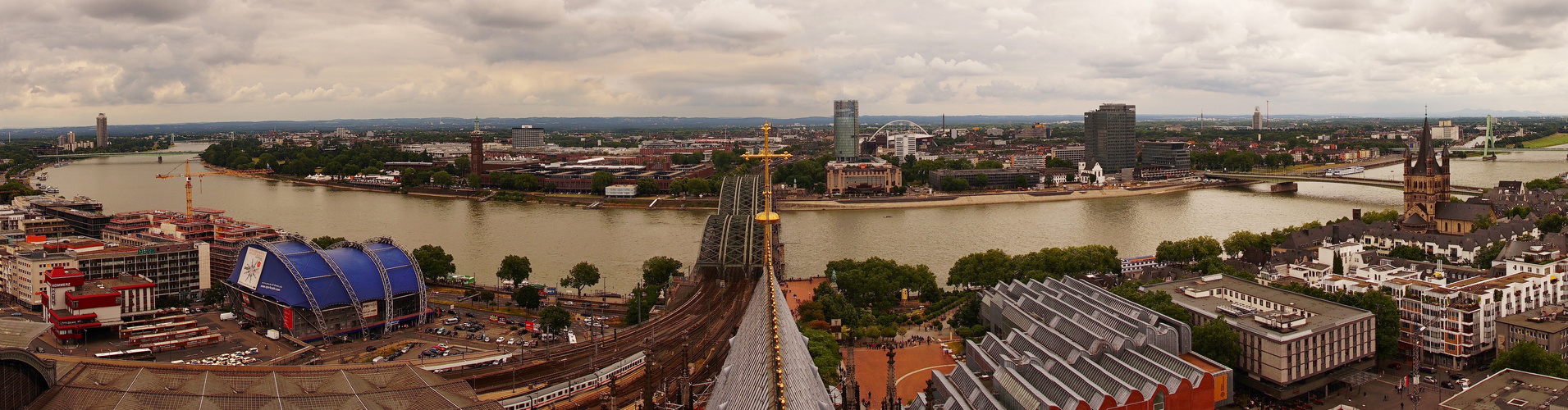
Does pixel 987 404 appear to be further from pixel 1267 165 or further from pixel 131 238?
pixel 1267 165

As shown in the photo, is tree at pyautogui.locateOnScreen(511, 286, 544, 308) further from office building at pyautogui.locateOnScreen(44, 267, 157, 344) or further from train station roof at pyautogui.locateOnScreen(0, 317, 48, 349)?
train station roof at pyautogui.locateOnScreen(0, 317, 48, 349)

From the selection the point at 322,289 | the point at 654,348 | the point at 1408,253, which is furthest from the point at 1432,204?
the point at 322,289

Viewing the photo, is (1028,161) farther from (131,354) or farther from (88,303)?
(131,354)

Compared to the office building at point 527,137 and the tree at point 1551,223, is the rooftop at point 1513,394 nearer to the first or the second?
the tree at point 1551,223

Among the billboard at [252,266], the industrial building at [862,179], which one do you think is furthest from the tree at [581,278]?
the industrial building at [862,179]

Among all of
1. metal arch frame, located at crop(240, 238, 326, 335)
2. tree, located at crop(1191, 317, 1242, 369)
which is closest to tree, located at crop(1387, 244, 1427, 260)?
tree, located at crop(1191, 317, 1242, 369)

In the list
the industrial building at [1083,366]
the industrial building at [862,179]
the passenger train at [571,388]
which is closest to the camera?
the industrial building at [1083,366]
